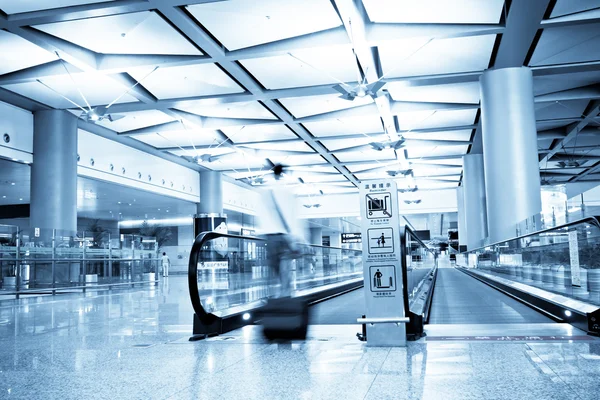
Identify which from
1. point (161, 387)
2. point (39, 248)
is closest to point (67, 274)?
point (39, 248)

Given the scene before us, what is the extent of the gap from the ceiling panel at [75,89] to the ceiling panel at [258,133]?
6945mm

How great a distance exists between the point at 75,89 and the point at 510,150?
47.7 ft

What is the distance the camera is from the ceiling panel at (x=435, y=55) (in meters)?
16.4

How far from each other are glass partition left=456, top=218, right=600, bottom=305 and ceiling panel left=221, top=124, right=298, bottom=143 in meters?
15.7

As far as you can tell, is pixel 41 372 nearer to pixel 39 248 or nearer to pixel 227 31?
pixel 227 31

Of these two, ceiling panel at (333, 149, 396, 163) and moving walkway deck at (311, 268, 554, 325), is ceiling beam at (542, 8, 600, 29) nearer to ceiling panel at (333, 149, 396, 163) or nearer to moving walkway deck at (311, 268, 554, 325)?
moving walkway deck at (311, 268, 554, 325)

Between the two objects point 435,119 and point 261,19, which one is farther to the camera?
point 435,119

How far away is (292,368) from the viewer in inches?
181

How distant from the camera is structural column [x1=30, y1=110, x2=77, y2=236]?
20.5 metres

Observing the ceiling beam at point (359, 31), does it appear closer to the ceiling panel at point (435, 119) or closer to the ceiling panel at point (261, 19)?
the ceiling panel at point (261, 19)

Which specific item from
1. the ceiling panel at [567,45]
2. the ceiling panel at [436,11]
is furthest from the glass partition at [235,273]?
the ceiling panel at [567,45]

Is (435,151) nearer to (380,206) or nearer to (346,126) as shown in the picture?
(346,126)

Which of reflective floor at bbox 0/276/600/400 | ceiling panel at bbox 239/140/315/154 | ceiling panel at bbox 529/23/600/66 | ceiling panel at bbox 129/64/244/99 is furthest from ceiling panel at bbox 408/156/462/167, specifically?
reflective floor at bbox 0/276/600/400

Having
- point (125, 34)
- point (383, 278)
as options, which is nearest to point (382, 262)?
point (383, 278)
